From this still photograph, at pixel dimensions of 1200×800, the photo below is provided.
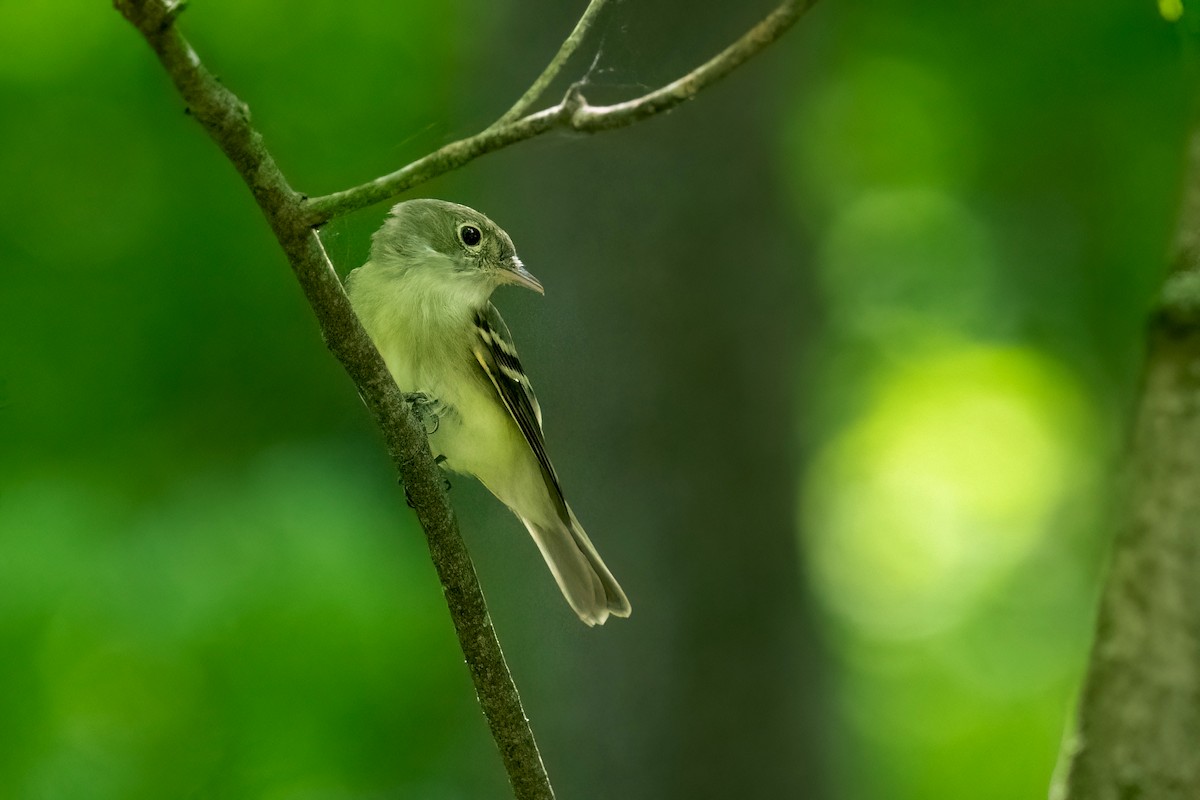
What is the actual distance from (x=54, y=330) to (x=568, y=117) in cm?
269

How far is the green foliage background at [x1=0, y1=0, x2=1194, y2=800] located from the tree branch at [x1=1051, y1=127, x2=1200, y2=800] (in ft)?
1.86

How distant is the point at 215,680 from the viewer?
3875 mm

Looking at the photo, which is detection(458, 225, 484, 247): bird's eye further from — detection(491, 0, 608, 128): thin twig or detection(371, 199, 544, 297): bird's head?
detection(491, 0, 608, 128): thin twig

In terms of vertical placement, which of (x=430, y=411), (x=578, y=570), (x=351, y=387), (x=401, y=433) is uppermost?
(x=401, y=433)

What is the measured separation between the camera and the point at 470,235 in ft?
8.87

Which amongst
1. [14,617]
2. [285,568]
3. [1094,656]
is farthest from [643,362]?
[1094,656]

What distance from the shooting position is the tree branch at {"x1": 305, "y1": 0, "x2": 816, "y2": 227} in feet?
4.93

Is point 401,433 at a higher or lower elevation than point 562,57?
lower

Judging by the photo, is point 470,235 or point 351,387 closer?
point 470,235

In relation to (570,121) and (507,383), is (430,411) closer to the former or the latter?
(507,383)

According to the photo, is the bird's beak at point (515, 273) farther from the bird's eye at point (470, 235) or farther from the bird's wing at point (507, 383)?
the bird's wing at point (507, 383)

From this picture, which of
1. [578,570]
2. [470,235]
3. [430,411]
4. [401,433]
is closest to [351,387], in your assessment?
[430,411]

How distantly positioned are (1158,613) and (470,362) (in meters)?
1.81

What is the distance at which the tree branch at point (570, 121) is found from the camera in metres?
1.50
